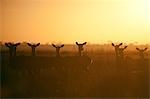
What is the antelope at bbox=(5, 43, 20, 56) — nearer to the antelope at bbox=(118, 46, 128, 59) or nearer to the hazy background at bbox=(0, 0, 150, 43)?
the hazy background at bbox=(0, 0, 150, 43)

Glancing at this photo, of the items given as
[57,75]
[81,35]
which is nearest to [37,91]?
[57,75]

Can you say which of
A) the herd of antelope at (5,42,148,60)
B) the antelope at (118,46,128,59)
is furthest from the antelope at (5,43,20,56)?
the antelope at (118,46,128,59)

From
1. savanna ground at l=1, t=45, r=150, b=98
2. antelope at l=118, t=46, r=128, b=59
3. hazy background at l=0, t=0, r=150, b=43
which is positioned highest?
hazy background at l=0, t=0, r=150, b=43

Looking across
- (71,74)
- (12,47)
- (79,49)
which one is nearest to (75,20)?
(79,49)

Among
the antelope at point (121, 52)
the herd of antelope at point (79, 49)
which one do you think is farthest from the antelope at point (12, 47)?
the antelope at point (121, 52)

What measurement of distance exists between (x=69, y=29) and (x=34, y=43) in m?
0.29

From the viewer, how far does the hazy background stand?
2.79m

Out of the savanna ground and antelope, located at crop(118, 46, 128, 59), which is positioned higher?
antelope, located at crop(118, 46, 128, 59)

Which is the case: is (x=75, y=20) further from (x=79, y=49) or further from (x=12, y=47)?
(x=12, y=47)

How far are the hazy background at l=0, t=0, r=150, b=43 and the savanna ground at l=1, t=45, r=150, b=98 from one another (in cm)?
9

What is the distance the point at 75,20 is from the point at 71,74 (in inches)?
16.4

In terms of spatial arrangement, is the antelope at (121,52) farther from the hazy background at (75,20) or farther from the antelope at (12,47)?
the antelope at (12,47)

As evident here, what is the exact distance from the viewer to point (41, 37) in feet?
9.18

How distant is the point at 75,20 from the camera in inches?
111
